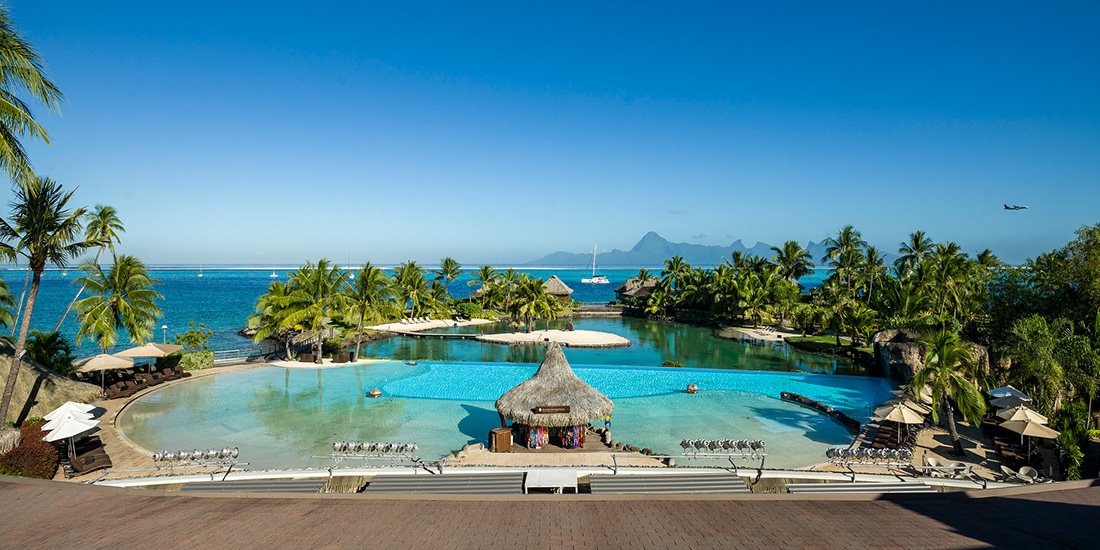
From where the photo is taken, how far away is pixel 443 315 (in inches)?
1909

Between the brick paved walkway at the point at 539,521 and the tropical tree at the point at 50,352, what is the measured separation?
15728mm

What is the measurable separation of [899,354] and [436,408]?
845 inches

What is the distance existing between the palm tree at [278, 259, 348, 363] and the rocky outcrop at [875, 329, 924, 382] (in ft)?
97.2

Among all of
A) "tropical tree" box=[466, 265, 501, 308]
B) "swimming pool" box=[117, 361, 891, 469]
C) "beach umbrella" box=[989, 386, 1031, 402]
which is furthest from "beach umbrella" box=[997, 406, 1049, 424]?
"tropical tree" box=[466, 265, 501, 308]

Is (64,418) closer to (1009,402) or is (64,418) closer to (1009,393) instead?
(1009,402)

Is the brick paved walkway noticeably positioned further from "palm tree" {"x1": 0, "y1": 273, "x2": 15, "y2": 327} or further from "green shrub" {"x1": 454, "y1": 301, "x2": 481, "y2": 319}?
"green shrub" {"x1": 454, "y1": 301, "x2": 481, "y2": 319}

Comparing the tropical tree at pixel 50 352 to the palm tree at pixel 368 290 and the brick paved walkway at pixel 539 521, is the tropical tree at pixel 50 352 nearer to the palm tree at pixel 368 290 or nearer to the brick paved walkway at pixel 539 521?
the palm tree at pixel 368 290

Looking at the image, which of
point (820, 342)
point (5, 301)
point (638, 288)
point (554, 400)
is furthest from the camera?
point (638, 288)

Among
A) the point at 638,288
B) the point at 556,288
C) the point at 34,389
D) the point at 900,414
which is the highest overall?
the point at 638,288

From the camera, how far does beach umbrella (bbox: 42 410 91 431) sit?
12.1m

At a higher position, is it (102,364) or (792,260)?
(792,260)

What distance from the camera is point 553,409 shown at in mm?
14016

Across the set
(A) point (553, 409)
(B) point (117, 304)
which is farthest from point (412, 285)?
(A) point (553, 409)

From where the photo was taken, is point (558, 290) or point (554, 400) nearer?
point (554, 400)
